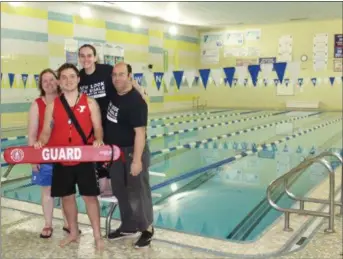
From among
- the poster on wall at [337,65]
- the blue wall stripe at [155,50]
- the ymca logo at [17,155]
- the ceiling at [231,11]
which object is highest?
the ceiling at [231,11]

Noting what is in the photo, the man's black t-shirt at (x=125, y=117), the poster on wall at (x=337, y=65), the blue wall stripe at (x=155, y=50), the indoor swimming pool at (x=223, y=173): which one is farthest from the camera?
the poster on wall at (x=337, y=65)

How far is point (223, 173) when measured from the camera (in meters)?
7.04

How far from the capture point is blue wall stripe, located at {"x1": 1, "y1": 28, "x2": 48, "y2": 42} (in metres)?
11.7

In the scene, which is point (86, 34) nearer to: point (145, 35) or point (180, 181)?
point (145, 35)

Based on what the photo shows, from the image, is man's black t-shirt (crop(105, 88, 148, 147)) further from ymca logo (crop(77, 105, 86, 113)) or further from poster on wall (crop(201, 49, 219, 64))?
poster on wall (crop(201, 49, 219, 64))

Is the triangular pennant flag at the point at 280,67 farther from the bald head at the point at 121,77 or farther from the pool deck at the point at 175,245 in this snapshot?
the bald head at the point at 121,77

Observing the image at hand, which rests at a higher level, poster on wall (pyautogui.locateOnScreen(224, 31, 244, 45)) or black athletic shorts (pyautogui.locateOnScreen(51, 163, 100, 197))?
poster on wall (pyautogui.locateOnScreen(224, 31, 244, 45))

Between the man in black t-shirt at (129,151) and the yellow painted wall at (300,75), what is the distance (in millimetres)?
16555

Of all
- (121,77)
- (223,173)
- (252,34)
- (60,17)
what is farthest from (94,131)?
(252,34)

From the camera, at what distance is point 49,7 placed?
12.9 m

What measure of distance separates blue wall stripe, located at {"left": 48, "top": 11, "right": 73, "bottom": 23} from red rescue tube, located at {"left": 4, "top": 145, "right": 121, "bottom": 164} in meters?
Answer: 10.7

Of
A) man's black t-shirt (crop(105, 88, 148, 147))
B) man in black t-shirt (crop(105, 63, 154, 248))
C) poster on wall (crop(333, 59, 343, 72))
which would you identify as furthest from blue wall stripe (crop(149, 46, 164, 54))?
man's black t-shirt (crop(105, 88, 148, 147))

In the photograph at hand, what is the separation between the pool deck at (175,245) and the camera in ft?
11.2

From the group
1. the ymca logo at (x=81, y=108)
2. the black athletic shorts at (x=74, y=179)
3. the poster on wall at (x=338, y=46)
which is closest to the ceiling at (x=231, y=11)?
the poster on wall at (x=338, y=46)
